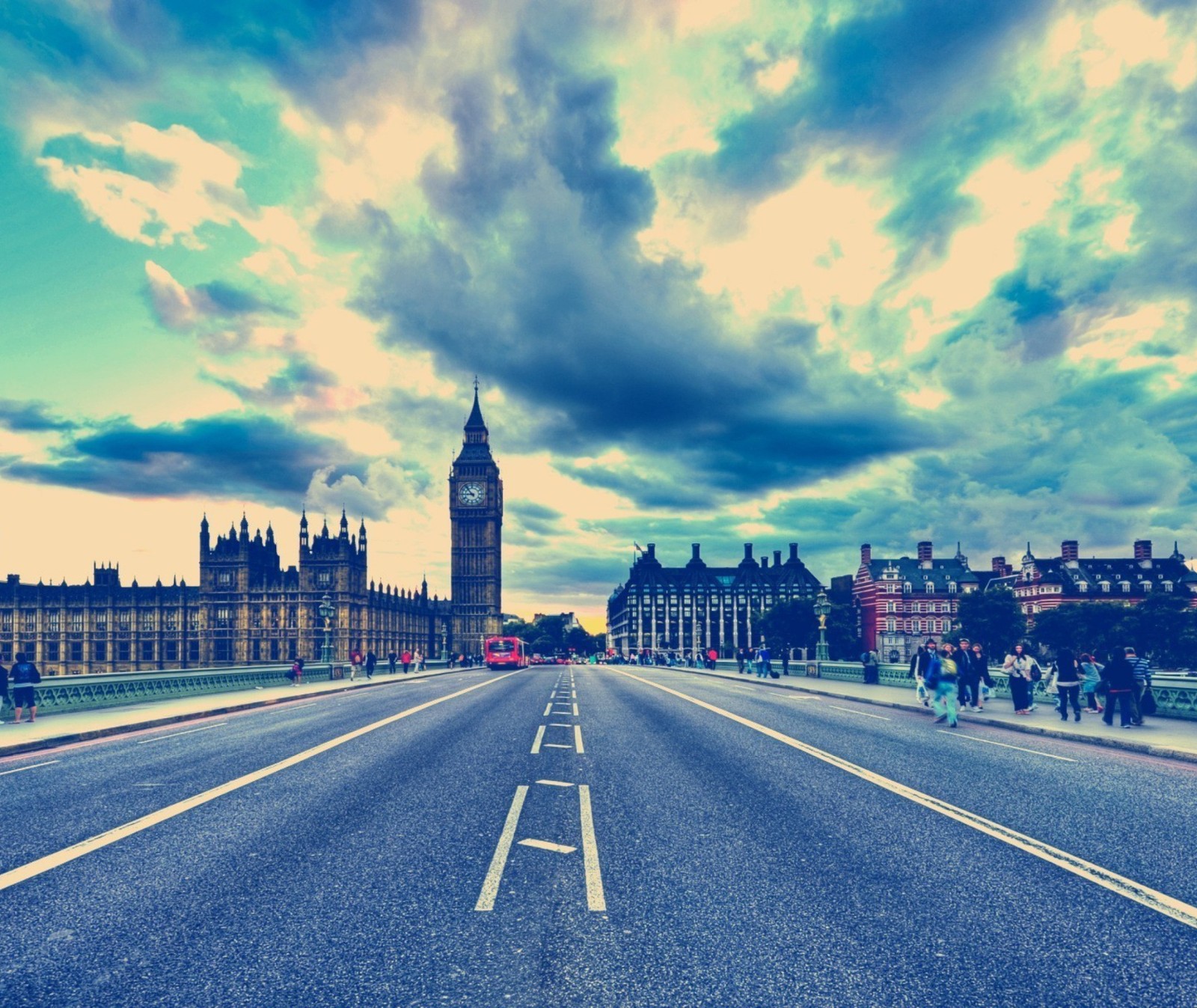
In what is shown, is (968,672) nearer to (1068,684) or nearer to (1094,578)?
(1068,684)

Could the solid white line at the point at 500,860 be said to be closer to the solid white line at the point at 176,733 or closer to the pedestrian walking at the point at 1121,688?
the solid white line at the point at 176,733

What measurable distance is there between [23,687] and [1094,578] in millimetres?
121021

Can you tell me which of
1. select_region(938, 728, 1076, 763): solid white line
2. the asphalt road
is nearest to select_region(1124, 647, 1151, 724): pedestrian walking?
select_region(938, 728, 1076, 763): solid white line

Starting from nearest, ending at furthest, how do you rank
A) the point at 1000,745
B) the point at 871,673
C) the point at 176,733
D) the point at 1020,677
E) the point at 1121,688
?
the point at 1000,745, the point at 176,733, the point at 1121,688, the point at 1020,677, the point at 871,673

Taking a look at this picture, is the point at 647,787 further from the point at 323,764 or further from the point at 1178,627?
the point at 1178,627

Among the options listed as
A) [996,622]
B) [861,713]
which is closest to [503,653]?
[861,713]

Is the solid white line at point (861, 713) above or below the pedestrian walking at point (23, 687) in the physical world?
below

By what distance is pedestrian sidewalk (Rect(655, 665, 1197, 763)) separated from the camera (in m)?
14.8

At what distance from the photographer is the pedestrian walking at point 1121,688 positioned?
1809cm

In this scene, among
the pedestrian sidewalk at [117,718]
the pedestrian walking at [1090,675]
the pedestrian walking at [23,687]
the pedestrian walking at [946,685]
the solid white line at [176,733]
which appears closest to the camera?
the pedestrian sidewalk at [117,718]

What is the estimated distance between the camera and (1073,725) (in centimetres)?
1831

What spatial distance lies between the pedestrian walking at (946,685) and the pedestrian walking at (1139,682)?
12.5 feet

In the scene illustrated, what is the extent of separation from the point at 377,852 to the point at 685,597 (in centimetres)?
16917

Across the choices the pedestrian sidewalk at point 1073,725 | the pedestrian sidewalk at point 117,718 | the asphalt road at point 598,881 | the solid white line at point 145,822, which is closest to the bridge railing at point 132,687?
the pedestrian sidewalk at point 117,718
